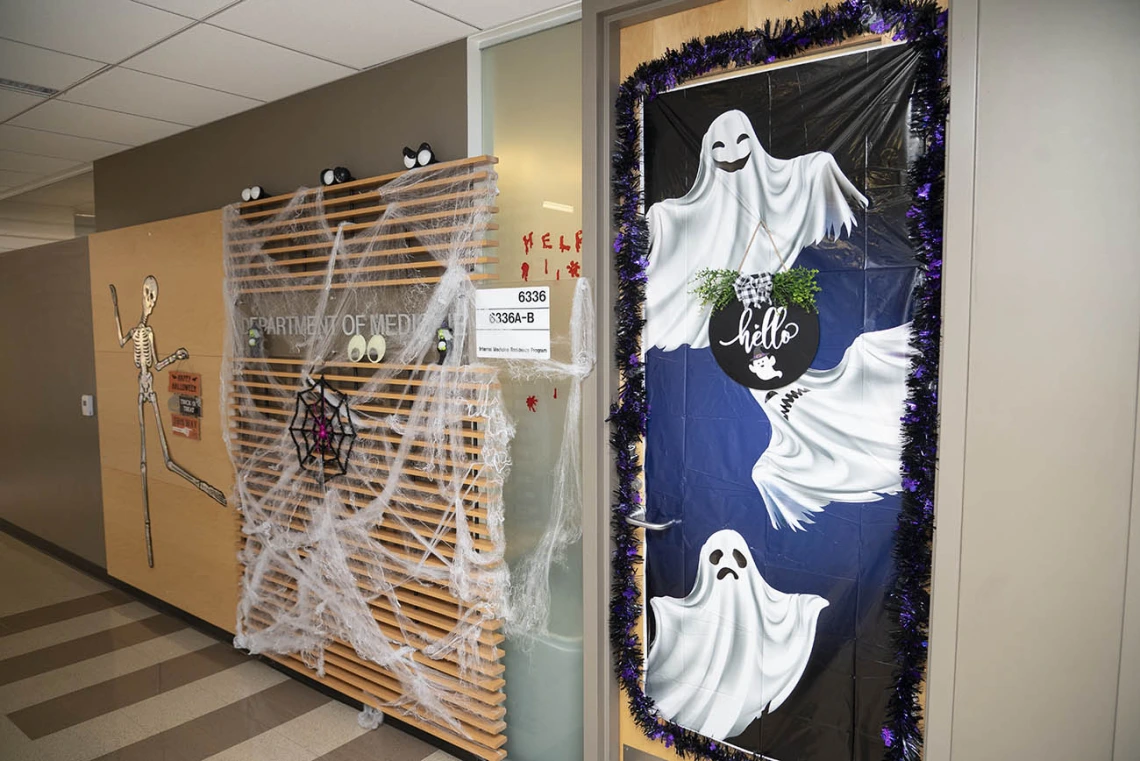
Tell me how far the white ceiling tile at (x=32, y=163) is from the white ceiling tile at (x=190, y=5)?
270 centimetres

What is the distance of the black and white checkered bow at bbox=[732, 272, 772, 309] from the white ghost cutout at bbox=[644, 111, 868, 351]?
0.02m

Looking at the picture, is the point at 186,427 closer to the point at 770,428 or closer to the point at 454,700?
the point at 454,700

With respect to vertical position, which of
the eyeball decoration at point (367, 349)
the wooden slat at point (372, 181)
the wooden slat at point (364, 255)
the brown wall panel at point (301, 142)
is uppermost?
the brown wall panel at point (301, 142)

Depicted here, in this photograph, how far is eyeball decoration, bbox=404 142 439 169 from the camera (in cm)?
254

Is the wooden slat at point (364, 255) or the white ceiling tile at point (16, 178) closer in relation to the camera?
the wooden slat at point (364, 255)

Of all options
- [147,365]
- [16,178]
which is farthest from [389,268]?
[16,178]

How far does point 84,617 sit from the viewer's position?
4.14 metres

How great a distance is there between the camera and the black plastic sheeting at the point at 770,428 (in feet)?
5.73

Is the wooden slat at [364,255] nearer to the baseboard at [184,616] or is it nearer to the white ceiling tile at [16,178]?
the baseboard at [184,616]

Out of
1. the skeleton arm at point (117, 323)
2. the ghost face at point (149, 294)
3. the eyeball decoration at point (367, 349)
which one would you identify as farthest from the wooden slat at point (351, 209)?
the skeleton arm at point (117, 323)

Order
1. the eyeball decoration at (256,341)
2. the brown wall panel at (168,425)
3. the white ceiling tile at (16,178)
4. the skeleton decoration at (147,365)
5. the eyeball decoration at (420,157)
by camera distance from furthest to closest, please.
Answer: the white ceiling tile at (16,178)
the skeleton decoration at (147,365)
the brown wall panel at (168,425)
the eyeball decoration at (256,341)
the eyeball decoration at (420,157)

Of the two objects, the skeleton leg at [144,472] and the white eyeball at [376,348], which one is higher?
the white eyeball at [376,348]

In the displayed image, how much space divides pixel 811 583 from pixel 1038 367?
801 mm

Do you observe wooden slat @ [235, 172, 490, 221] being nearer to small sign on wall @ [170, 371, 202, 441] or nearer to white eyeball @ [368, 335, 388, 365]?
white eyeball @ [368, 335, 388, 365]
